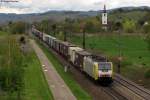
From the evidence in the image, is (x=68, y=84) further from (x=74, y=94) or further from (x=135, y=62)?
(x=135, y=62)

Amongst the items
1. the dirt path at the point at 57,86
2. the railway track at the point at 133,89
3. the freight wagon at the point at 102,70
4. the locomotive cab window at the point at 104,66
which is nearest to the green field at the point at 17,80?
the dirt path at the point at 57,86

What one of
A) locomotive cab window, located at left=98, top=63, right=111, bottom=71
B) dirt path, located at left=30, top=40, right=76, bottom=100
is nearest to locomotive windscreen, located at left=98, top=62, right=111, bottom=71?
locomotive cab window, located at left=98, top=63, right=111, bottom=71

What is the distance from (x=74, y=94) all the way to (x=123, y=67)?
106 feet

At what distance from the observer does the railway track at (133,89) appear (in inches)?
1921

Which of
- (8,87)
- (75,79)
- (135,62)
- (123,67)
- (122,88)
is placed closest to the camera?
(8,87)

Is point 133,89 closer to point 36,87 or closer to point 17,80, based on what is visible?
point 36,87

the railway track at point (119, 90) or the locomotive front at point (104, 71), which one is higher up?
the locomotive front at point (104, 71)

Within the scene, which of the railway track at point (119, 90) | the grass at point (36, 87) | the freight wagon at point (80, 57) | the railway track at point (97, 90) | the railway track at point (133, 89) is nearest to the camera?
the grass at point (36, 87)

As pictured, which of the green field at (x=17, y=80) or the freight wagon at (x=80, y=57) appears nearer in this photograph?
the green field at (x=17, y=80)

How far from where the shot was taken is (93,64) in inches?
2249

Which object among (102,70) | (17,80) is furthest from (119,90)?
(17,80)

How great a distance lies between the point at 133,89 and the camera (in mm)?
54625

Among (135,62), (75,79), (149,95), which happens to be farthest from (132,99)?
(135,62)

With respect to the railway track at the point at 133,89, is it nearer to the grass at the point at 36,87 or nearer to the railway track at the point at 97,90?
the railway track at the point at 97,90
